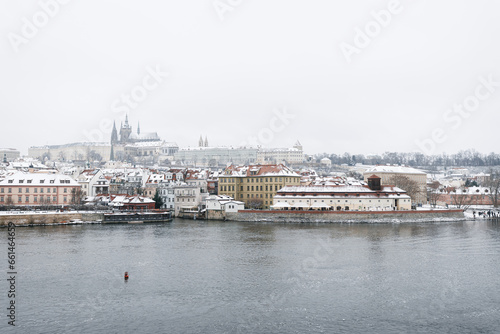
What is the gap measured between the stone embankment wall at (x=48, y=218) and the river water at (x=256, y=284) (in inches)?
373

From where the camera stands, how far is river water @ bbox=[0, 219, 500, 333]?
14.8 m

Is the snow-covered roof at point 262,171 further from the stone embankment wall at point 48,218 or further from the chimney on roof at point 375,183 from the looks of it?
the stone embankment wall at point 48,218

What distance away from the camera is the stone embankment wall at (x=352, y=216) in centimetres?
4319

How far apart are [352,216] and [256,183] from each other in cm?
1458

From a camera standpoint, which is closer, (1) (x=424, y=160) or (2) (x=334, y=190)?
(2) (x=334, y=190)

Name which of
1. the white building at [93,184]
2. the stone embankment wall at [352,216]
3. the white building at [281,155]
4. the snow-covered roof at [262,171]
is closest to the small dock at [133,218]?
the stone embankment wall at [352,216]

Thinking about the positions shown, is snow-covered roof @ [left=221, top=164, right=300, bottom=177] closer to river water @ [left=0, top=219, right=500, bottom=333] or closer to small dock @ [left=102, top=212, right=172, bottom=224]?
small dock @ [left=102, top=212, right=172, bottom=224]

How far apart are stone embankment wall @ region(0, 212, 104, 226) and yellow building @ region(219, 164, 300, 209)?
53.3 ft

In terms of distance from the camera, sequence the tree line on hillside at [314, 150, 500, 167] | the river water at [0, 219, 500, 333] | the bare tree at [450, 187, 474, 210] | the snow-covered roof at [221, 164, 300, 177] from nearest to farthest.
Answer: the river water at [0, 219, 500, 333] → the snow-covered roof at [221, 164, 300, 177] → the bare tree at [450, 187, 474, 210] → the tree line on hillside at [314, 150, 500, 167]

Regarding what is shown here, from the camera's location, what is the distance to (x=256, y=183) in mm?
55094

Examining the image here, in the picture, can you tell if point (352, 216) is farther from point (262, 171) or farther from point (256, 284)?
point (256, 284)

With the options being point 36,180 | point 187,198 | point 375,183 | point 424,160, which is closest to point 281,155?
point 424,160

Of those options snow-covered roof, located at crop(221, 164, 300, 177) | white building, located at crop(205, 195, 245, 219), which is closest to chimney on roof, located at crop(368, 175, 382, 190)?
snow-covered roof, located at crop(221, 164, 300, 177)

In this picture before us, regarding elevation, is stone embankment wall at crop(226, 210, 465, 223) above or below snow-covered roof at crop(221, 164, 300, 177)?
below
